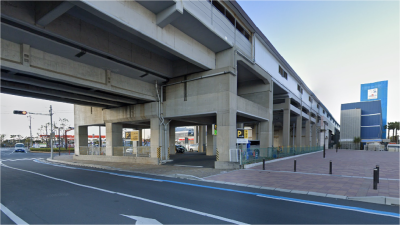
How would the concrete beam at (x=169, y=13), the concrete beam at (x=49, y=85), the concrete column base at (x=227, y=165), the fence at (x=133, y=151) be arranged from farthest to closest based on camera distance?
the fence at (x=133, y=151) < the concrete column base at (x=227, y=165) < the concrete beam at (x=49, y=85) < the concrete beam at (x=169, y=13)

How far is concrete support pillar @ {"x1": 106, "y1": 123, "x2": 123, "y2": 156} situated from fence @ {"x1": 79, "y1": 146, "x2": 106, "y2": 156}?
158 cm

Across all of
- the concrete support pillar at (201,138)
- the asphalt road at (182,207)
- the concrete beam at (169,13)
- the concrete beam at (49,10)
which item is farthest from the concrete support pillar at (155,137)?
the concrete support pillar at (201,138)

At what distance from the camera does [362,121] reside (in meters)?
76.8

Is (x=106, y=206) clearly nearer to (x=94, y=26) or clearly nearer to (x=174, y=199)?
(x=174, y=199)

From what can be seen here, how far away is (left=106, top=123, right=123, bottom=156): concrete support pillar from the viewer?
82.6 feet

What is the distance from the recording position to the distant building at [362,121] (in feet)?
241

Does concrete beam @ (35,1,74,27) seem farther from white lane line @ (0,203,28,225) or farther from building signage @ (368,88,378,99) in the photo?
building signage @ (368,88,378,99)

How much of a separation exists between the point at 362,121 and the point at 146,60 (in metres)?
86.4

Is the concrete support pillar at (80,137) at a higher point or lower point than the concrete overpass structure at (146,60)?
lower

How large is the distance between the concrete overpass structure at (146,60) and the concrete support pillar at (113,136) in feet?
0.38

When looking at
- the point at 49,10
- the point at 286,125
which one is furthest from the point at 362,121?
the point at 49,10

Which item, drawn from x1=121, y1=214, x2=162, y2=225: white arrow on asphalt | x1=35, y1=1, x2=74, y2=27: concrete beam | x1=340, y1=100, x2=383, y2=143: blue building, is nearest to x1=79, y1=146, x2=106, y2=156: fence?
x1=35, y1=1, x2=74, y2=27: concrete beam

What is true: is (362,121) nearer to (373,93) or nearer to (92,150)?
(373,93)

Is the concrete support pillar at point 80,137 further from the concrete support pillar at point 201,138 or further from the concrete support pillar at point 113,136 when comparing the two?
the concrete support pillar at point 201,138
